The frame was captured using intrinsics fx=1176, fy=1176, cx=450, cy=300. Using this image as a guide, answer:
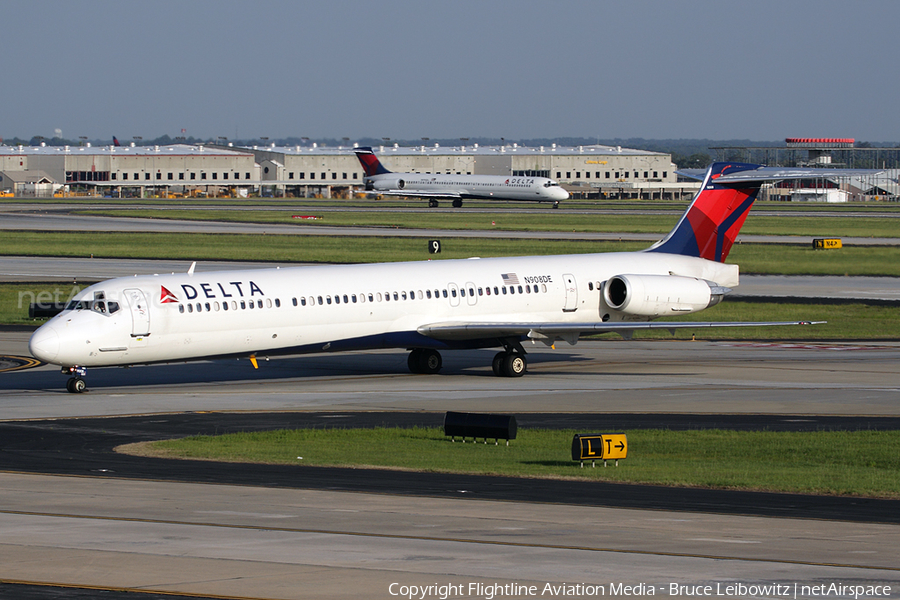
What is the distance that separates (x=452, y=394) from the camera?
35750 mm

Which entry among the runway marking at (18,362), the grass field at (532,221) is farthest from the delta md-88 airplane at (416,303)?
the grass field at (532,221)

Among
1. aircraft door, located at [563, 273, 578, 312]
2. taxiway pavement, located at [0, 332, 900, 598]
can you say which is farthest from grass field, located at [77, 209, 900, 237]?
taxiway pavement, located at [0, 332, 900, 598]

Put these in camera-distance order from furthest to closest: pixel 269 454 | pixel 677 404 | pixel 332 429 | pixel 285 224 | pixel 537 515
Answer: pixel 285 224 → pixel 677 404 → pixel 332 429 → pixel 269 454 → pixel 537 515

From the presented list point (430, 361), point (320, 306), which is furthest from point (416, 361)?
point (320, 306)

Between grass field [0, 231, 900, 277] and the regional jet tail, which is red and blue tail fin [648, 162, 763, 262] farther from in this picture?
Result: the regional jet tail

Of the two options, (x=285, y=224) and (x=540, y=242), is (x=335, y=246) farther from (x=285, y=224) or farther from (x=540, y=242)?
(x=285, y=224)

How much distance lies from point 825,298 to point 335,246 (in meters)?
37.8

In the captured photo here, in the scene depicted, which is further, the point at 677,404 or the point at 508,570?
the point at 677,404

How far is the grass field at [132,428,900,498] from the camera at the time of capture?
74.1 ft

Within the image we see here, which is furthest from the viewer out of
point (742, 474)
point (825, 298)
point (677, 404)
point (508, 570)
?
point (825, 298)

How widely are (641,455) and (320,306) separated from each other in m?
13.7

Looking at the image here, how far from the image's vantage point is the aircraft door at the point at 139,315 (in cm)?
3328

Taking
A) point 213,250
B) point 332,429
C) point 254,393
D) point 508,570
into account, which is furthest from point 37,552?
point 213,250

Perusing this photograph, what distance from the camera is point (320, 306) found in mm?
36250
